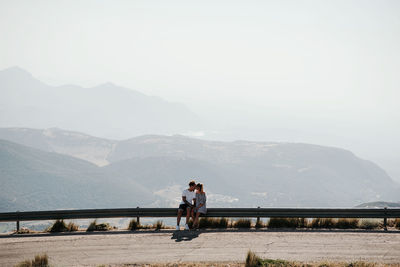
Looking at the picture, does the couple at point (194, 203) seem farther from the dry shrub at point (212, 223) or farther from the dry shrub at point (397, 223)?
the dry shrub at point (397, 223)

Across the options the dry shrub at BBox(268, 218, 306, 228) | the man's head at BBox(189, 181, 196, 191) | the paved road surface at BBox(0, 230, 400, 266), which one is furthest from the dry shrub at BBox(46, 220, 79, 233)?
the dry shrub at BBox(268, 218, 306, 228)

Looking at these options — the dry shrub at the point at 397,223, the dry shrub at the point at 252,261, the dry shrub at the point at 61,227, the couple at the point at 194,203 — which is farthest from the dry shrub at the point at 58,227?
the dry shrub at the point at 397,223

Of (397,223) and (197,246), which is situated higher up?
(397,223)

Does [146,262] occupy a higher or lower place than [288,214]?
lower

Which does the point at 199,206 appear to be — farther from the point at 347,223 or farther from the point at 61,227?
the point at 347,223

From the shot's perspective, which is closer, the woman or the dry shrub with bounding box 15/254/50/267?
the dry shrub with bounding box 15/254/50/267

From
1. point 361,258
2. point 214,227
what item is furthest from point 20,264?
point 361,258

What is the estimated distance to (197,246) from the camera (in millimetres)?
12422

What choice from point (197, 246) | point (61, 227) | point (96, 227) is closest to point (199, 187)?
point (197, 246)

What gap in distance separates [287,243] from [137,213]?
19.1ft

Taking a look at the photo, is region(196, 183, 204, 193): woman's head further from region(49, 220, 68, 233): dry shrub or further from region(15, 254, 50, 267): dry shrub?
region(15, 254, 50, 267): dry shrub

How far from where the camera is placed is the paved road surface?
11.1 meters

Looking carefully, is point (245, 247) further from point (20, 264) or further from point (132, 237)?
point (20, 264)

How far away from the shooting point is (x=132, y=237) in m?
13.9
